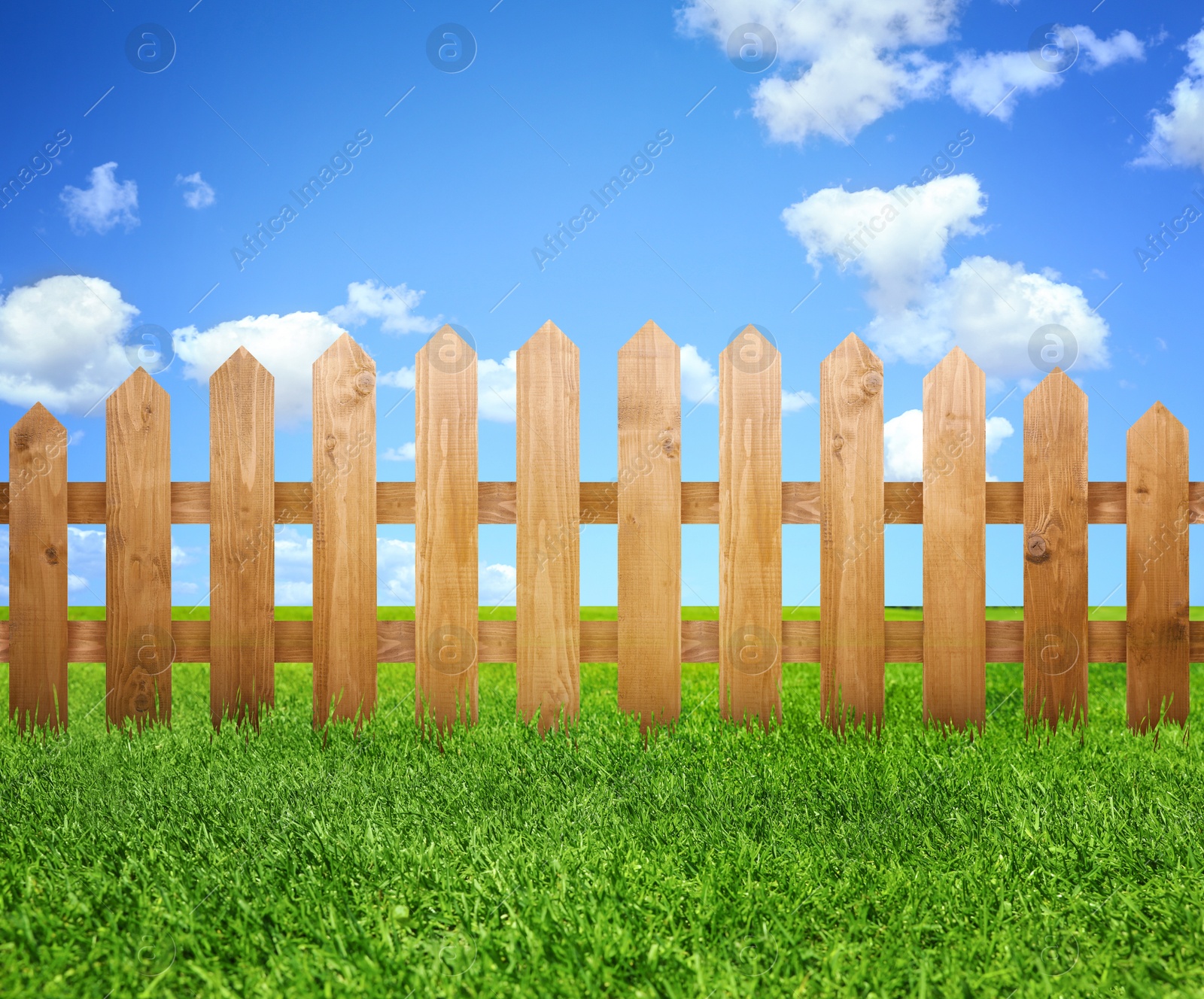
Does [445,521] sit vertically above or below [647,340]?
below

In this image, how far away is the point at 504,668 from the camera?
23.3 feet

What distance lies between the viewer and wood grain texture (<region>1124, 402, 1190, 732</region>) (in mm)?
4125

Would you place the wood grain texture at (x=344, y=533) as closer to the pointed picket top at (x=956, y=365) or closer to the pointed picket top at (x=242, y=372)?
the pointed picket top at (x=242, y=372)

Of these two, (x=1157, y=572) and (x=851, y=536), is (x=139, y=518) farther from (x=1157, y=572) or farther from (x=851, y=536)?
(x=1157, y=572)

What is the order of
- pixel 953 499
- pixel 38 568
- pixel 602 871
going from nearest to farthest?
1. pixel 602 871
2. pixel 953 499
3. pixel 38 568

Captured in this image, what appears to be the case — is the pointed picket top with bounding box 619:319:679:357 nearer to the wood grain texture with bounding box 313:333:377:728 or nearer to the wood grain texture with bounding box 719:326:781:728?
the wood grain texture with bounding box 719:326:781:728

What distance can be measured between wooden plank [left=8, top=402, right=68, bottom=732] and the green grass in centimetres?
83

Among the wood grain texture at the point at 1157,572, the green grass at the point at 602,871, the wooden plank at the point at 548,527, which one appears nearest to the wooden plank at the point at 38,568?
the green grass at the point at 602,871

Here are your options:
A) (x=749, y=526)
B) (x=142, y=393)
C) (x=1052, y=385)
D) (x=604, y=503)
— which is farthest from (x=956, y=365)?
(x=142, y=393)

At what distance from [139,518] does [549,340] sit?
2.27 metres

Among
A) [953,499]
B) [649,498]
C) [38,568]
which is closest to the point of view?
[649,498]

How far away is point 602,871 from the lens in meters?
2.15

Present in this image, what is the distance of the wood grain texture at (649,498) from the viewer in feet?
12.6

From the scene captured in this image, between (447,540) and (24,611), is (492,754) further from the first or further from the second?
(24,611)
